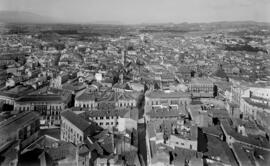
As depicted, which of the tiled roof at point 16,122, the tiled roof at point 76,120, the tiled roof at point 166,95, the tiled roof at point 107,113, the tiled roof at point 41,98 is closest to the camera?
the tiled roof at point 16,122

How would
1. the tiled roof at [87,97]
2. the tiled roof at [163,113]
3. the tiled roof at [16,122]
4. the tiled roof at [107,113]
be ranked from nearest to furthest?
the tiled roof at [16,122]
the tiled roof at [163,113]
the tiled roof at [107,113]
the tiled roof at [87,97]

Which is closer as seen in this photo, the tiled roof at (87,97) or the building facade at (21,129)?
the building facade at (21,129)

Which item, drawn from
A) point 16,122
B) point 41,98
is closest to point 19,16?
point 41,98

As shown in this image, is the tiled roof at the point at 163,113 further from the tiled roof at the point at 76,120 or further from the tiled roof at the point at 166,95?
the tiled roof at the point at 76,120

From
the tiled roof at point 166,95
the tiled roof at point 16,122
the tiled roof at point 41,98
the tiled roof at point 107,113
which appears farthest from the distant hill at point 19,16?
the tiled roof at point 166,95

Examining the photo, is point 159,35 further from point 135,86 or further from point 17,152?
point 17,152

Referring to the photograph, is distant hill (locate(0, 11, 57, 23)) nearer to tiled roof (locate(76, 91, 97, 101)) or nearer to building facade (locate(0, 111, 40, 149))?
tiled roof (locate(76, 91, 97, 101))

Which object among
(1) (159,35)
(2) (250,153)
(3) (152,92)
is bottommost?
(2) (250,153)

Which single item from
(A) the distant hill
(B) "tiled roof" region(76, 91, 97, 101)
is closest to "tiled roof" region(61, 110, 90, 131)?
(B) "tiled roof" region(76, 91, 97, 101)

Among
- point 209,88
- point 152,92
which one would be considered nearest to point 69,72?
point 152,92
